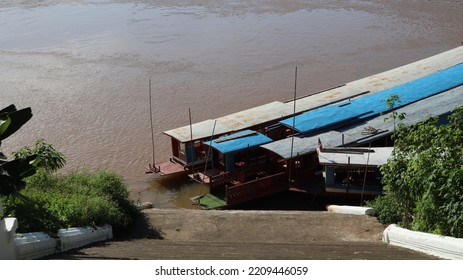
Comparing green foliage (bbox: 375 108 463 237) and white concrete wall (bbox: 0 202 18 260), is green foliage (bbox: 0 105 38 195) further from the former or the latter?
green foliage (bbox: 375 108 463 237)

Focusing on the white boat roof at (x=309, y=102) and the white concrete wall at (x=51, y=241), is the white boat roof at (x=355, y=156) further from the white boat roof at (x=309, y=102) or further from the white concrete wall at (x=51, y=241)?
the white concrete wall at (x=51, y=241)

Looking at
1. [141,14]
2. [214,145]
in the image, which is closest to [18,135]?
[214,145]

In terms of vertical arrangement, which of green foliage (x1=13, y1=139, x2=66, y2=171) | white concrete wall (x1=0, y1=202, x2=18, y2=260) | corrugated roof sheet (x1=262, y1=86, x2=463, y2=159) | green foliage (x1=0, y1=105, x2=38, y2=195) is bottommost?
corrugated roof sheet (x1=262, y1=86, x2=463, y2=159)

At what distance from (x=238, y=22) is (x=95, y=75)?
29.8 ft

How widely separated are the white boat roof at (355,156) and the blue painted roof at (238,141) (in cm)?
161

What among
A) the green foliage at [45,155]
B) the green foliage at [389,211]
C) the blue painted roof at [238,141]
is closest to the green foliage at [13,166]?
the green foliage at [45,155]

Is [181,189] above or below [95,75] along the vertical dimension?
below

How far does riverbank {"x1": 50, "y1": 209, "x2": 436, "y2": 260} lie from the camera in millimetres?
6746

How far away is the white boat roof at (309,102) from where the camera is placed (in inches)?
549

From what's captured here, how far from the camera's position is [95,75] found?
850 inches

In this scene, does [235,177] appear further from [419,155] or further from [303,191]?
[419,155]

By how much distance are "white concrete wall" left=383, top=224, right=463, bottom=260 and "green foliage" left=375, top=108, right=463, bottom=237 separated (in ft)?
0.78

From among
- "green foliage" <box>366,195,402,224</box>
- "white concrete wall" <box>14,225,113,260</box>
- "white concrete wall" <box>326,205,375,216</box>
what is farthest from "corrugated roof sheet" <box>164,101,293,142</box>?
"white concrete wall" <box>14,225,113,260</box>

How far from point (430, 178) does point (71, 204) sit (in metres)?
4.67
